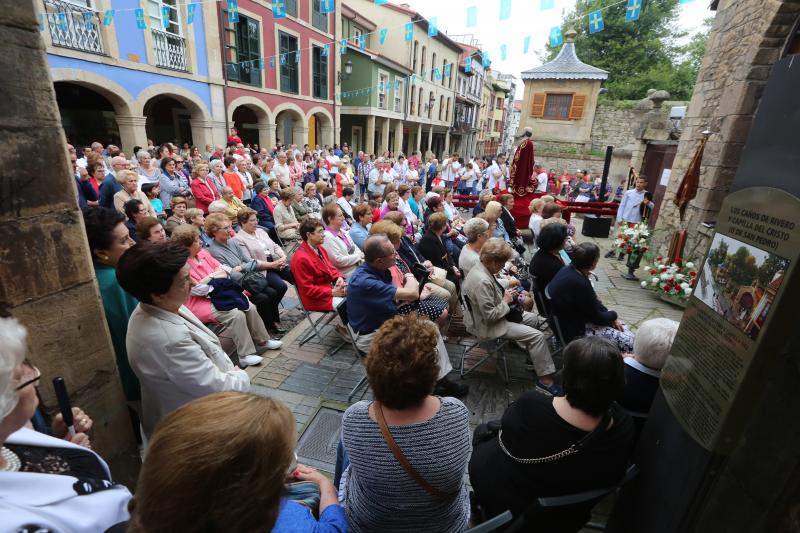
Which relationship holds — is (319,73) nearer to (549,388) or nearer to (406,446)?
(549,388)

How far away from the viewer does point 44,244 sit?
1.71 m

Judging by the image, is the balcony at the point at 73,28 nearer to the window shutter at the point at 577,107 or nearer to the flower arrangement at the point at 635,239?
the flower arrangement at the point at 635,239

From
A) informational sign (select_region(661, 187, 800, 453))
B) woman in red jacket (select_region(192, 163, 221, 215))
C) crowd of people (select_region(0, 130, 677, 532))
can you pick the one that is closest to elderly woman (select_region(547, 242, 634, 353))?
crowd of people (select_region(0, 130, 677, 532))

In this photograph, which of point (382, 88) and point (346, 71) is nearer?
point (346, 71)

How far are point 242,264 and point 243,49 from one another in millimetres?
13765

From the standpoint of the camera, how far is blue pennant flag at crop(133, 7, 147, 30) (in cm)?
1024

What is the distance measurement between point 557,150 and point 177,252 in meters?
25.0

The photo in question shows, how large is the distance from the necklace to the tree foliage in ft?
101

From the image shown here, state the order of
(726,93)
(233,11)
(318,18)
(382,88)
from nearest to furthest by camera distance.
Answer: (726,93) → (233,11) → (318,18) → (382,88)

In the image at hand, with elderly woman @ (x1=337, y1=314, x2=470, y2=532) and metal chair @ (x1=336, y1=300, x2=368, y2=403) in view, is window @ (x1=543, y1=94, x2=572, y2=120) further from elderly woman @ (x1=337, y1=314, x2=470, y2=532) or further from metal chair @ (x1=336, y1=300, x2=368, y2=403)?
elderly woman @ (x1=337, y1=314, x2=470, y2=532)

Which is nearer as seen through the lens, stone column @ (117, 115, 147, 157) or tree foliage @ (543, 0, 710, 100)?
stone column @ (117, 115, 147, 157)

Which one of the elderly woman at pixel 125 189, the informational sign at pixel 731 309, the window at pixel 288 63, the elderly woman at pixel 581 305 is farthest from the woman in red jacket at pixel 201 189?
the window at pixel 288 63

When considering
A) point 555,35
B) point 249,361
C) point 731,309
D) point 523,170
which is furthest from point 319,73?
point 731,309

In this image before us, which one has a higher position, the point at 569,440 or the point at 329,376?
the point at 569,440
